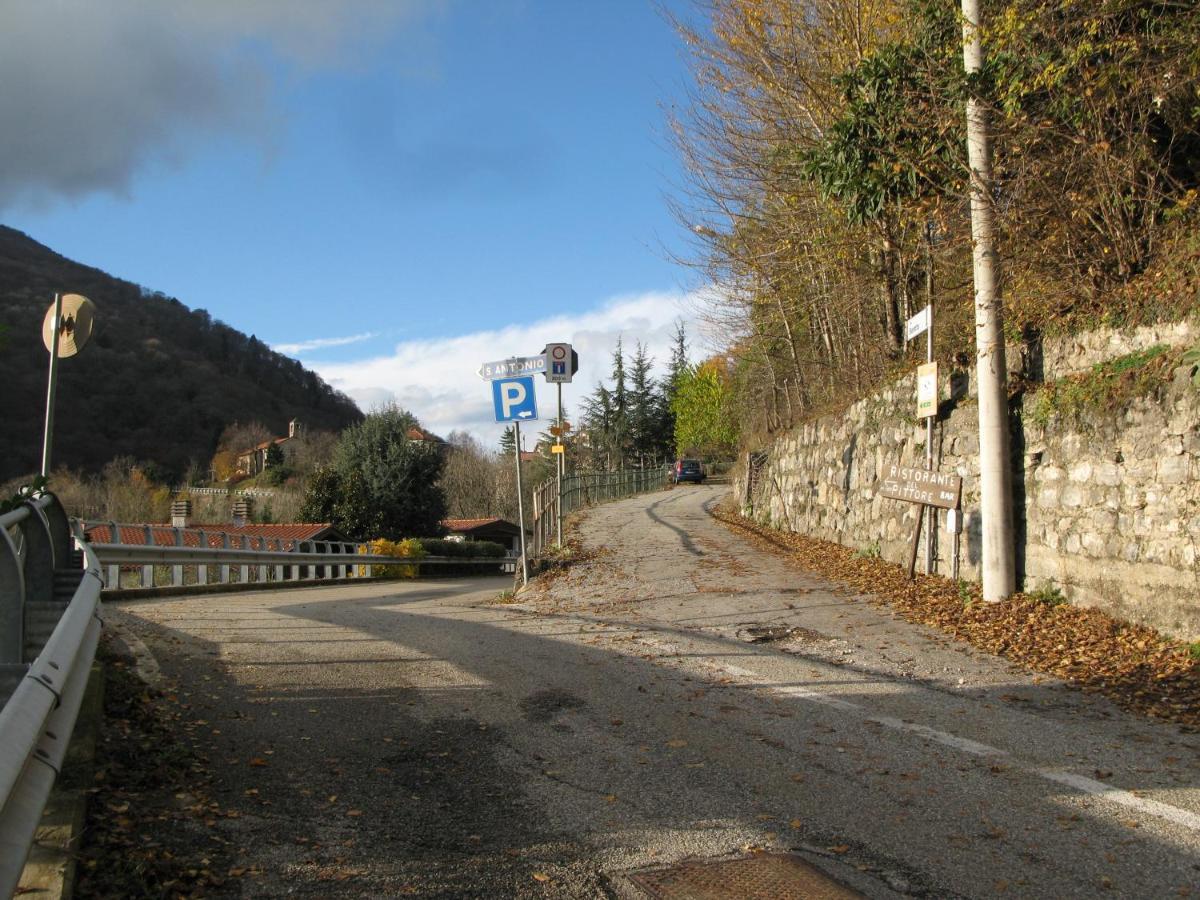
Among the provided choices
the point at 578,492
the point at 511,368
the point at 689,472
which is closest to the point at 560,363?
the point at 511,368

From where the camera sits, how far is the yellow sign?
1175 centimetres

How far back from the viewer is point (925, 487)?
38.3 feet

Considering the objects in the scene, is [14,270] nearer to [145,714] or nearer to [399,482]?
[399,482]

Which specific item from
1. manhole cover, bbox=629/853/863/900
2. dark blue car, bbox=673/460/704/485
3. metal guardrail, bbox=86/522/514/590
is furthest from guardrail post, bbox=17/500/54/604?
dark blue car, bbox=673/460/704/485

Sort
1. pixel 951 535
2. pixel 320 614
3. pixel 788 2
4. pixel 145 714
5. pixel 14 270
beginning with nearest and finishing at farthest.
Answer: pixel 145 714
pixel 320 614
pixel 951 535
pixel 788 2
pixel 14 270

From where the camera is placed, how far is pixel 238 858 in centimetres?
366

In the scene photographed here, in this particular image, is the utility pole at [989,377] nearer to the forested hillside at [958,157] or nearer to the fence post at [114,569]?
the forested hillside at [958,157]

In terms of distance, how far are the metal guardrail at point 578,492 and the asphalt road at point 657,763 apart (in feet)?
27.7

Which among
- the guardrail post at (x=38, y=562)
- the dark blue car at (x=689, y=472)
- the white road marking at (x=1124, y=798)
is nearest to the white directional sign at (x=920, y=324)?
the white road marking at (x=1124, y=798)

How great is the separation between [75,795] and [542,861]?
1.86 meters

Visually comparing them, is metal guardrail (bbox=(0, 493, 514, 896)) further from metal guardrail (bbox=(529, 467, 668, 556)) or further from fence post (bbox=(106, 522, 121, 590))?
metal guardrail (bbox=(529, 467, 668, 556))

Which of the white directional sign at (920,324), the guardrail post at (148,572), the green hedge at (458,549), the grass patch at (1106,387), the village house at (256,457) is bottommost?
the green hedge at (458,549)

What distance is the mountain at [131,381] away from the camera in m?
50.2

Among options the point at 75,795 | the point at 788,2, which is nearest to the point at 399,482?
the point at 788,2
